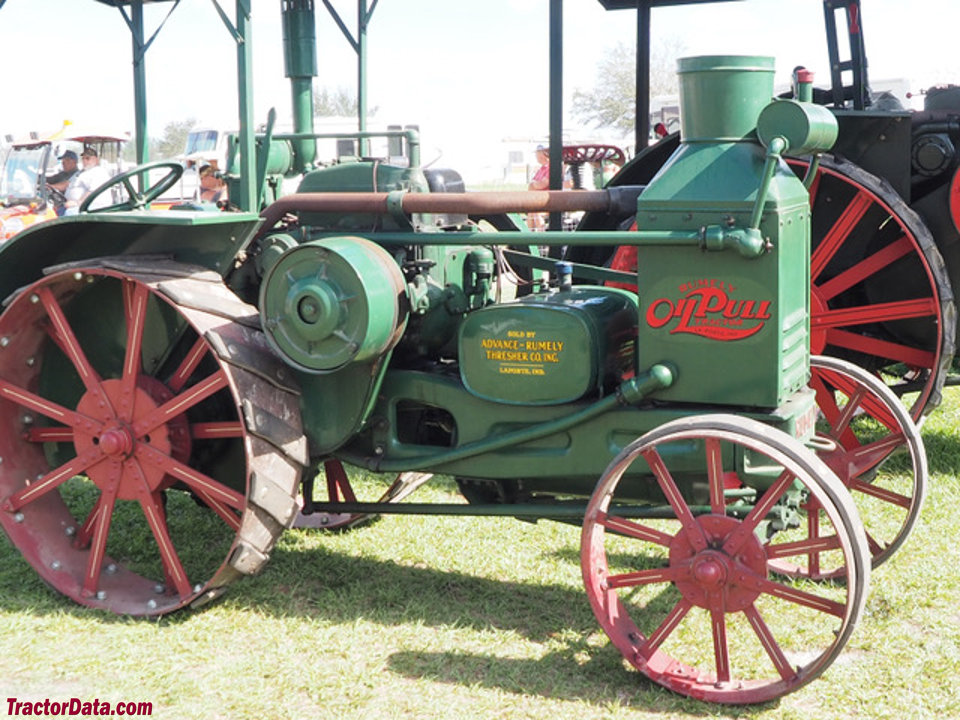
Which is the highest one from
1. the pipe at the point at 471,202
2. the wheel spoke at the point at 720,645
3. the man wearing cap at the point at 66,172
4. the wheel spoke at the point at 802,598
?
the man wearing cap at the point at 66,172

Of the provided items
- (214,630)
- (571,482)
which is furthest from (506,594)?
(214,630)

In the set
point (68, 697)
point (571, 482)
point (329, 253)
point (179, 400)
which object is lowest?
point (68, 697)

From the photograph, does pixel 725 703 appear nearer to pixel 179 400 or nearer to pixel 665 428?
pixel 665 428

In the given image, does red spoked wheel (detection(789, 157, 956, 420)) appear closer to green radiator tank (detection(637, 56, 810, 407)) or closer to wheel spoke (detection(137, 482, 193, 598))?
green radiator tank (detection(637, 56, 810, 407))

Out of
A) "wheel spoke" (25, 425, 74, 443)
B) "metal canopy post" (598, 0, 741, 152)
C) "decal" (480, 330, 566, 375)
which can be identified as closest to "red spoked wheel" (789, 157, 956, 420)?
"metal canopy post" (598, 0, 741, 152)

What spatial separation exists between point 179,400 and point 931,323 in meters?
3.43

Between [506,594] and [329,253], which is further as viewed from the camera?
[506,594]

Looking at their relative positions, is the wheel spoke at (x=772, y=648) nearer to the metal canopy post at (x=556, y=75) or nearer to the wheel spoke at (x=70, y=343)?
the wheel spoke at (x=70, y=343)

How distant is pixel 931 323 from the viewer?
17.1ft

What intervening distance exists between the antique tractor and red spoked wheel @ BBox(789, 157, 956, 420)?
871 millimetres

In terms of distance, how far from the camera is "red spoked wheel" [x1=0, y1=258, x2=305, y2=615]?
3.49m

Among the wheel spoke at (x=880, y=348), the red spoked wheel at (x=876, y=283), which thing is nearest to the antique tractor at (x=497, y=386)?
the red spoked wheel at (x=876, y=283)

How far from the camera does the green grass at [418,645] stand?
3.08 meters

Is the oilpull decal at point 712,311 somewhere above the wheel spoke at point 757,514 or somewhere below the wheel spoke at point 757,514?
above
